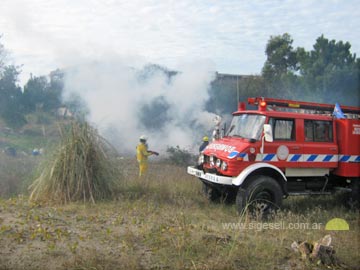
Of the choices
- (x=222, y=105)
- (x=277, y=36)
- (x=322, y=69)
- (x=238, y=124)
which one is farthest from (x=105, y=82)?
(x=277, y=36)

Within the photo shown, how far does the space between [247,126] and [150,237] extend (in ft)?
12.1

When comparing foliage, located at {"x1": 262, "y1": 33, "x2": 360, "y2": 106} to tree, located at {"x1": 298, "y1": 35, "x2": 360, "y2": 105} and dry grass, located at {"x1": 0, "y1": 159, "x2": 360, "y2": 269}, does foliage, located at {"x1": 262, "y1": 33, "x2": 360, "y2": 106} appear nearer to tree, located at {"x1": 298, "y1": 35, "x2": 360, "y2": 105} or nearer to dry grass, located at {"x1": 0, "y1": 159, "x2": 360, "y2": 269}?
tree, located at {"x1": 298, "y1": 35, "x2": 360, "y2": 105}

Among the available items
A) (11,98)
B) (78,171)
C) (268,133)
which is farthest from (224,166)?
(11,98)

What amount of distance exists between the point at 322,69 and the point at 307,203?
51.3 feet

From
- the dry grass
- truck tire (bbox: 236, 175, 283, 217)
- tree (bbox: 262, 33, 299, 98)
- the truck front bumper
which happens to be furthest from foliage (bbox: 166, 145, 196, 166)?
tree (bbox: 262, 33, 299, 98)

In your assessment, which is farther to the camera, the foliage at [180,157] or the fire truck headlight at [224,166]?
the foliage at [180,157]

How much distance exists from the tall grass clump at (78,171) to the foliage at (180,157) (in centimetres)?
911

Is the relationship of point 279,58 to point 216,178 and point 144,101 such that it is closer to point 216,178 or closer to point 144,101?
point 144,101

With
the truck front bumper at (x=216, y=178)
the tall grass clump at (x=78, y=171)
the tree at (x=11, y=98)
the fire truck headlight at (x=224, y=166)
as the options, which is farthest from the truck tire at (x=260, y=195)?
the tree at (x=11, y=98)

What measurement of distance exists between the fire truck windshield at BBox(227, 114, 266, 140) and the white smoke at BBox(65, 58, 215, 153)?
12691 millimetres

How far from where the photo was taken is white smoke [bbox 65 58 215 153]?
21609mm

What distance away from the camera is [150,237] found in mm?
5504

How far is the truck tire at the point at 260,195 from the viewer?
Result: 24.2 ft

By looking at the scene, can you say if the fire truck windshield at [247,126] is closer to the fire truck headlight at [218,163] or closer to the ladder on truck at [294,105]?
the ladder on truck at [294,105]
